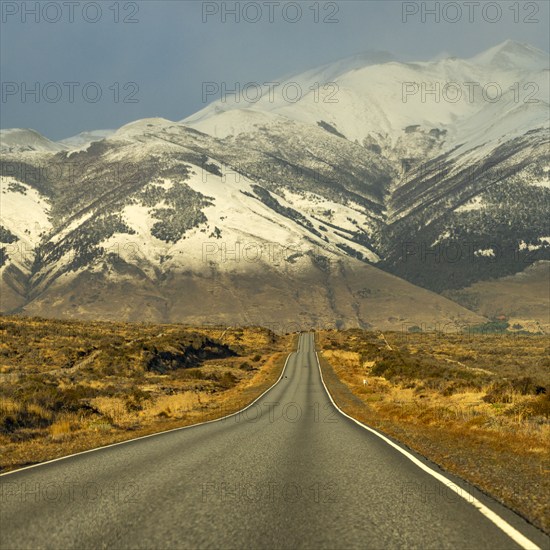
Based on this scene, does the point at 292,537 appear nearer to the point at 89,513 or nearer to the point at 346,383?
the point at 89,513

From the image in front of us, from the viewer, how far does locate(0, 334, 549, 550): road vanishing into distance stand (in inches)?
256

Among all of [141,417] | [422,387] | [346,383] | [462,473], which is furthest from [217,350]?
[462,473]

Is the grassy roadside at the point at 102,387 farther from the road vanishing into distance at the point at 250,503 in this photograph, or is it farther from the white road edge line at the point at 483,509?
the white road edge line at the point at 483,509

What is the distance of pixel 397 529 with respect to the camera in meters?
6.92

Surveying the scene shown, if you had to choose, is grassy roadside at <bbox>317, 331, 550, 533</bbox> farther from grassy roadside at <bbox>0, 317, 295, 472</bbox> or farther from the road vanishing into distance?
grassy roadside at <bbox>0, 317, 295, 472</bbox>

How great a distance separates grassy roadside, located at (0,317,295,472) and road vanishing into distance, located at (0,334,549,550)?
4487 mm

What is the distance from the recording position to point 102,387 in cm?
3991

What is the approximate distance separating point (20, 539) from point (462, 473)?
8.01 metres

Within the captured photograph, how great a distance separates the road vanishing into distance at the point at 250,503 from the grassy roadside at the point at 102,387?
449cm

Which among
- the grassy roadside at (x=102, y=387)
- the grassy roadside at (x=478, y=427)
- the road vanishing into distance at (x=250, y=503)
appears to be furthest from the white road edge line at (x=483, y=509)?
the grassy roadside at (x=102, y=387)

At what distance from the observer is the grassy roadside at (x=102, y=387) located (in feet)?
65.2

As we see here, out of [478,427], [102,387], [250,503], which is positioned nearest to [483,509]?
[250,503]

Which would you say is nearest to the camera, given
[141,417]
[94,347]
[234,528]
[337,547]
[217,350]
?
[337,547]

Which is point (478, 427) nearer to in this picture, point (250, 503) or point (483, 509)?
point (483, 509)
